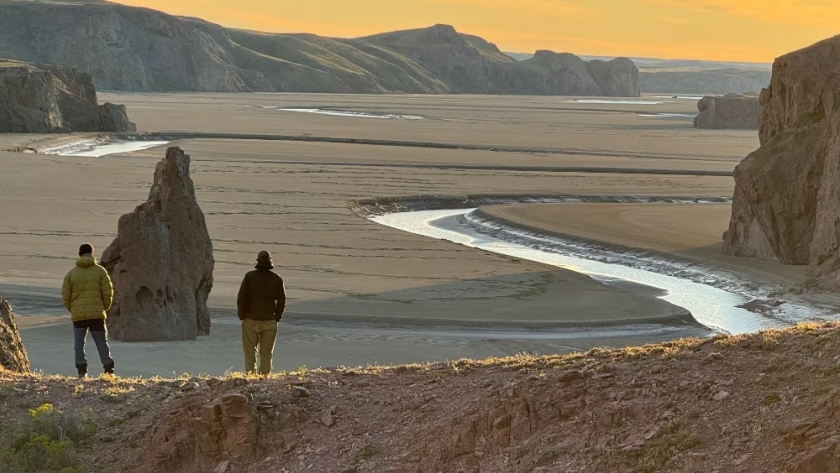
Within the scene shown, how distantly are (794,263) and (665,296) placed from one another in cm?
334

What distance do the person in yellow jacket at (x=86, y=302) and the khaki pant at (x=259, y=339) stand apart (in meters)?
1.48

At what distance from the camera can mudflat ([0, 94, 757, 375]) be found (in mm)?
17250

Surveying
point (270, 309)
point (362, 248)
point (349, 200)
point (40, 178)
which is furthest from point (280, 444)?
point (40, 178)

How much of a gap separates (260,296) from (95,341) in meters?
1.91

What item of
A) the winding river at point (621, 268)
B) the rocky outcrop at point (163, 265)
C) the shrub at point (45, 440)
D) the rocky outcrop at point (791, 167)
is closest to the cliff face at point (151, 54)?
the winding river at point (621, 268)

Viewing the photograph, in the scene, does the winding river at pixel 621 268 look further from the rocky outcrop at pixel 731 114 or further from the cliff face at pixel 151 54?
the cliff face at pixel 151 54

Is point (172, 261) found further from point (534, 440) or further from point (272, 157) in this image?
point (272, 157)

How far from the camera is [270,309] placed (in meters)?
12.0

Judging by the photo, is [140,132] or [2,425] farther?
[140,132]

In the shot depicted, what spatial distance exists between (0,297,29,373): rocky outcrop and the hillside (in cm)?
151

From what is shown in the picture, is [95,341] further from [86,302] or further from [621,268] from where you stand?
[621,268]

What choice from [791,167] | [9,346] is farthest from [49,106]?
[9,346]

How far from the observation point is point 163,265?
1655 centimetres

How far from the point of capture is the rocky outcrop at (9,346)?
1182 cm
